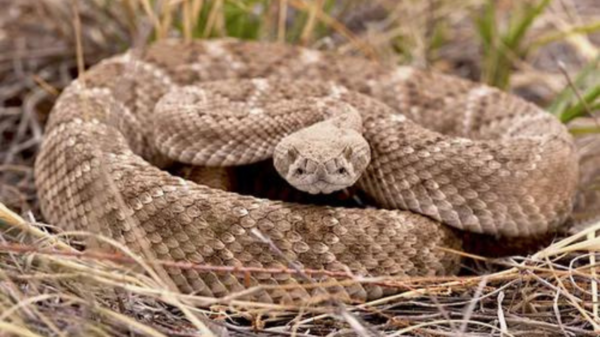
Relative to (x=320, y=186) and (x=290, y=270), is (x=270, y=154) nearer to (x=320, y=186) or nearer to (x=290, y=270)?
(x=320, y=186)

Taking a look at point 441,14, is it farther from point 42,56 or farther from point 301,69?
point 42,56

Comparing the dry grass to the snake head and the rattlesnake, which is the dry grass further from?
the snake head

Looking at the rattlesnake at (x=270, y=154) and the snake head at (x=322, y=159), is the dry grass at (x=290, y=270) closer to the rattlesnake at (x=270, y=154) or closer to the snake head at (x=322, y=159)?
the rattlesnake at (x=270, y=154)

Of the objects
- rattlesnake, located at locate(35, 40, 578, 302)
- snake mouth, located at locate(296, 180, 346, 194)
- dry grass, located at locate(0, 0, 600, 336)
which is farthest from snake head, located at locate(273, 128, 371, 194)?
dry grass, located at locate(0, 0, 600, 336)

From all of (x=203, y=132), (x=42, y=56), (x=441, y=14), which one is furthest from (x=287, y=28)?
(x=203, y=132)

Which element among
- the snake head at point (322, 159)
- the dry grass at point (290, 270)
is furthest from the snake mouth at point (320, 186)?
the dry grass at point (290, 270)

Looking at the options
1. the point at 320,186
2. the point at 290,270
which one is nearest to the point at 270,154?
the point at 320,186
